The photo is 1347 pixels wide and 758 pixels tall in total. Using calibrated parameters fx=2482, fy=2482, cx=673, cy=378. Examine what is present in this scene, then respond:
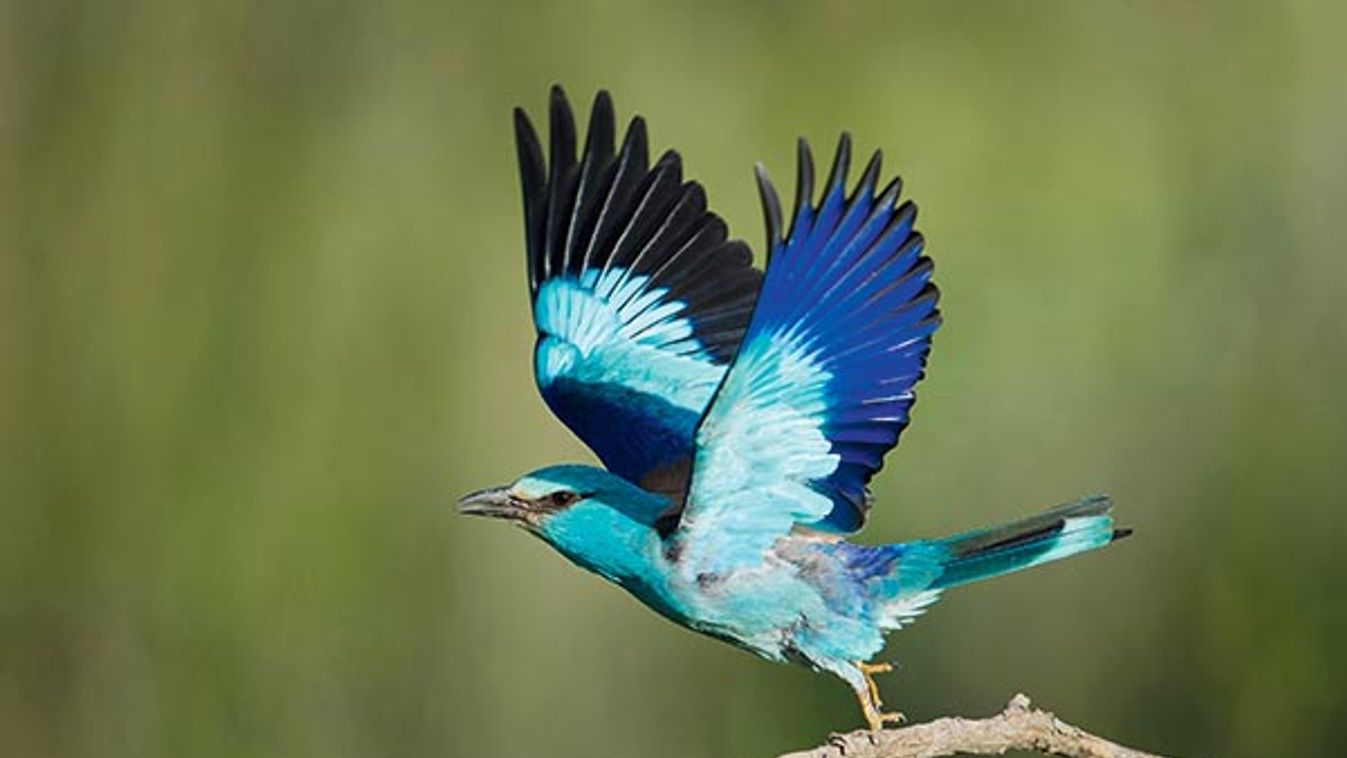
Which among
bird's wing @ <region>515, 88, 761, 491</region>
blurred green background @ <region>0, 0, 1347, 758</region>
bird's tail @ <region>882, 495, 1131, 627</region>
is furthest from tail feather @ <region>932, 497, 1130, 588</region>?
blurred green background @ <region>0, 0, 1347, 758</region>

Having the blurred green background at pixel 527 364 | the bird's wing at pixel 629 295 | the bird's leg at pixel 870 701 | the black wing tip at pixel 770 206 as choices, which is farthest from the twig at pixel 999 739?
the blurred green background at pixel 527 364

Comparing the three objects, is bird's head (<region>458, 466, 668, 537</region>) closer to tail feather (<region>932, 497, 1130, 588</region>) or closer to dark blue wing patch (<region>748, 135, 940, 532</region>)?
dark blue wing patch (<region>748, 135, 940, 532</region>)

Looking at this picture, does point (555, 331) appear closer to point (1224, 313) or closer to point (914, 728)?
point (914, 728)

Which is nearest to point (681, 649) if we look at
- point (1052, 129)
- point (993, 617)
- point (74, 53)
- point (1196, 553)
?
point (993, 617)

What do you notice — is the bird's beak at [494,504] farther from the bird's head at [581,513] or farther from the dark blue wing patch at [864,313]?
the dark blue wing patch at [864,313]

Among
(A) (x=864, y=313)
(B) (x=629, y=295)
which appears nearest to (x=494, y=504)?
(A) (x=864, y=313)

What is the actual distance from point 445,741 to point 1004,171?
4.98 feet

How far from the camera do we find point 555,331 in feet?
11.6

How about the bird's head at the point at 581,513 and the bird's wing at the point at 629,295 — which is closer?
the bird's head at the point at 581,513

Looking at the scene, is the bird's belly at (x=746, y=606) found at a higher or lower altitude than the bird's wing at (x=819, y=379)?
lower

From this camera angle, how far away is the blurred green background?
4461 millimetres

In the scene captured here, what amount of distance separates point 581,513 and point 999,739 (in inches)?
23.8

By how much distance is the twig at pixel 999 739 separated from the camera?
2555 millimetres

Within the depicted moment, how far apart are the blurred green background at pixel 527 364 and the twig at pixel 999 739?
1.72 meters
